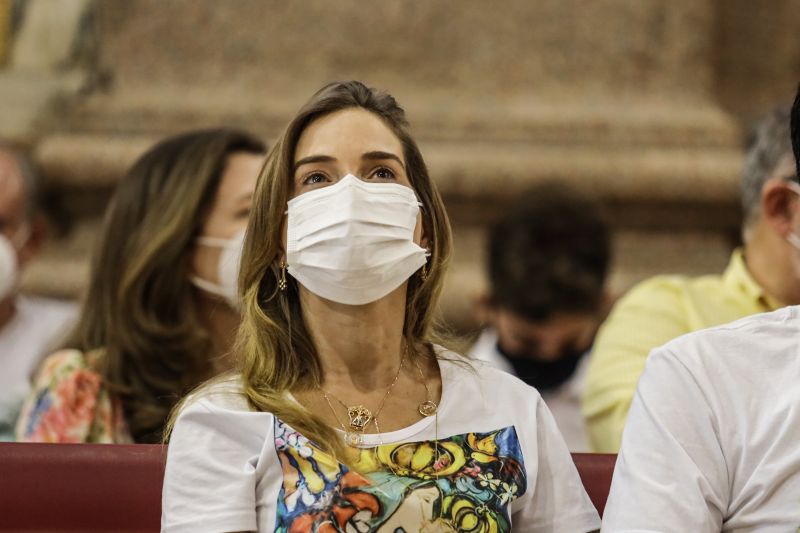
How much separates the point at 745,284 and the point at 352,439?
131 cm

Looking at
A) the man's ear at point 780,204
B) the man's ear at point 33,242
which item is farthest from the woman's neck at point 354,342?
the man's ear at point 33,242

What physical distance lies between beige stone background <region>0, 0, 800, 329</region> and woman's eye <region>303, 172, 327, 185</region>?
2192 mm

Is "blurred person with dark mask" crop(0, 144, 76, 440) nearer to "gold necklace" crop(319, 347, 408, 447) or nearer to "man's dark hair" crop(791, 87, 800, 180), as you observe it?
"gold necklace" crop(319, 347, 408, 447)

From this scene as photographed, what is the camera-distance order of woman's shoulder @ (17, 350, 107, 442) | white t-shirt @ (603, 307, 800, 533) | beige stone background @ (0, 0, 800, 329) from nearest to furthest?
white t-shirt @ (603, 307, 800, 533)
woman's shoulder @ (17, 350, 107, 442)
beige stone background @ (0, 0, 800, 329)

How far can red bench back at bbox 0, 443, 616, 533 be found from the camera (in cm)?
196

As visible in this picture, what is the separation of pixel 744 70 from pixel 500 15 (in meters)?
0.93

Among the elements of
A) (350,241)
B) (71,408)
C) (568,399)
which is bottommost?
(568,399)

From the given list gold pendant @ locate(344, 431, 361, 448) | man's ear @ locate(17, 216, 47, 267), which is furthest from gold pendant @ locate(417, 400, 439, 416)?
man's ear @ locate(17, 216, 47, 267)

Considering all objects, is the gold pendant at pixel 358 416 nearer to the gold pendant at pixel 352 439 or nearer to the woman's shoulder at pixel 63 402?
the gold pendant at pixel 352 439

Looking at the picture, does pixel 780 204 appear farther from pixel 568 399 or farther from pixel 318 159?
pixel 318 159

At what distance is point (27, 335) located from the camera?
359cm

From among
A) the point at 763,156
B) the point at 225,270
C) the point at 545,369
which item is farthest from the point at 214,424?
the point at 545,369

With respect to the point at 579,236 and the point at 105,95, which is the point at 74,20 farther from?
the point at 579,236

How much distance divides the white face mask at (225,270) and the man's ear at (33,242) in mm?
1116
